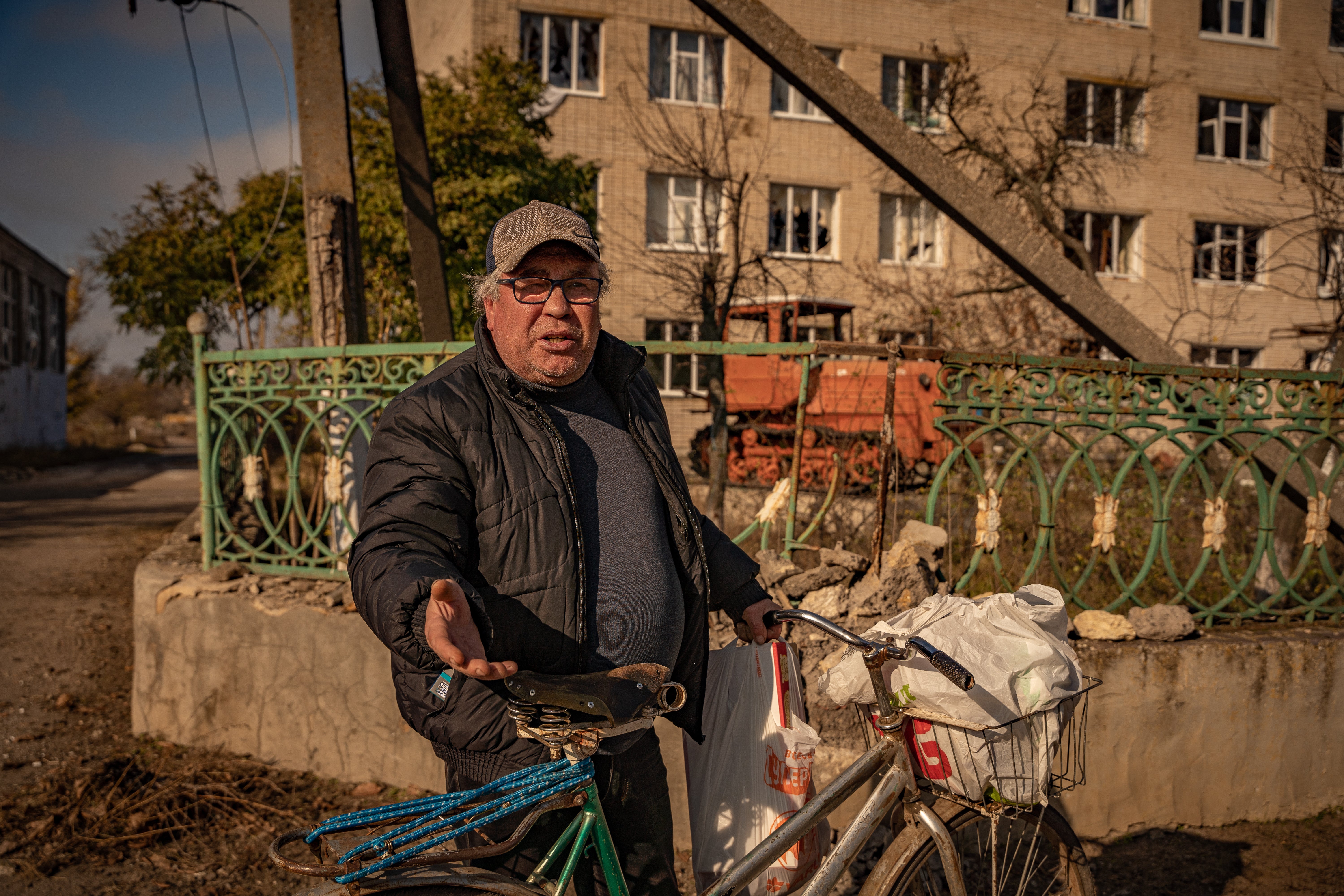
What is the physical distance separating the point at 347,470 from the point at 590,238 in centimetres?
264

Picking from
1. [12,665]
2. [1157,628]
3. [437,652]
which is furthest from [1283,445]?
[12,665]

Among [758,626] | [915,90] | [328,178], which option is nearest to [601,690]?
[758,626]

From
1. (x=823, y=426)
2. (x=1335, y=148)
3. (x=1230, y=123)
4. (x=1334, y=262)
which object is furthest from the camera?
(x=1230, y=123)

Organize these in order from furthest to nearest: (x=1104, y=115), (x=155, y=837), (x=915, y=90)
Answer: (x=1104, y=115) → (x=915, y=90) → (x=155, y=837)

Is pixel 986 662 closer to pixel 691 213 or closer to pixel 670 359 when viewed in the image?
pixel 670 359

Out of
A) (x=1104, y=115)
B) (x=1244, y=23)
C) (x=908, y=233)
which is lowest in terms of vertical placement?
(x=908, y=233)

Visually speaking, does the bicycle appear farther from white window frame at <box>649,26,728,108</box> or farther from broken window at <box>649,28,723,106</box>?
broken window at <box>649,28,723,106</box>

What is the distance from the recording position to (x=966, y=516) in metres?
4.62

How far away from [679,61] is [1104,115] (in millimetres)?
7930

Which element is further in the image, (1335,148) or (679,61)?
(679,61)

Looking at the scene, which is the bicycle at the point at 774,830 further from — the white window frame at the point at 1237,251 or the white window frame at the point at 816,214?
the white window frame at the point at 816,214

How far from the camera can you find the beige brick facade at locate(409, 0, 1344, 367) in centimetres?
1734

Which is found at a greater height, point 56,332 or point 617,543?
point 56,332

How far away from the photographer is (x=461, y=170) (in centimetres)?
1153
